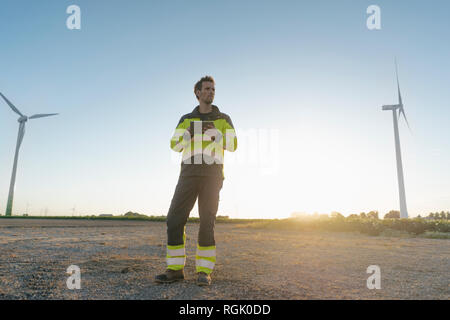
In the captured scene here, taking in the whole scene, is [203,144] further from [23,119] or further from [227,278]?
[23,119]

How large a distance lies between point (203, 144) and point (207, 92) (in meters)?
0.77

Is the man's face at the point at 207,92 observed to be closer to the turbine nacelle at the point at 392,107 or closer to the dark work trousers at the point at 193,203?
the dark work trousers at the point at 193,203

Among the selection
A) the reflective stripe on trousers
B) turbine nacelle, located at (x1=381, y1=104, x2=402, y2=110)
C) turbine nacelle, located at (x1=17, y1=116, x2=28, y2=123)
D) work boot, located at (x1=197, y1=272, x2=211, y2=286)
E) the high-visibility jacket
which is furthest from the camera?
turbine nacelle, located at (x1=17, y1=116, x2=28, y2=123)

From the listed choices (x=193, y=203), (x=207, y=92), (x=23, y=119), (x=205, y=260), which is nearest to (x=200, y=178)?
(x=193, y=203)

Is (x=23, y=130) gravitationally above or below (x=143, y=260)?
above

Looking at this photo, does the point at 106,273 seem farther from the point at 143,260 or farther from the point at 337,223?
the point at 337,223

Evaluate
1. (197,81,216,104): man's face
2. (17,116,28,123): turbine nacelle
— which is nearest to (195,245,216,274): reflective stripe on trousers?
(197,81,216,104): man's face

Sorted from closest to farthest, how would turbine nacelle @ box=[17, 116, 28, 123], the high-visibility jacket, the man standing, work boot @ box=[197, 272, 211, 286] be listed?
work boot @ box=[197, 272, 211, 286] < the man standing < the high-visibility jacket < turbine nacelle @ box=[17, 116, 28, 123]

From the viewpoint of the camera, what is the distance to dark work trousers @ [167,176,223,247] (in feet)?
12.4

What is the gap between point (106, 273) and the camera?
150 inches

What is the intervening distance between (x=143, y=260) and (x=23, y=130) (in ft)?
136

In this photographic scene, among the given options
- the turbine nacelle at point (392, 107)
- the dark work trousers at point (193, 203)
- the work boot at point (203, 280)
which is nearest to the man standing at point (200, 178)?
the dark work trousers at point (193, 203)

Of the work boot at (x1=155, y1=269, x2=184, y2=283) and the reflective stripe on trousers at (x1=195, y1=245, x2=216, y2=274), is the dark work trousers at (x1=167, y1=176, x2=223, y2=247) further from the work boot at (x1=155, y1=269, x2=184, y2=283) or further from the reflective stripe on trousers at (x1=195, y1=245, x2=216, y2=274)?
the work boot at (x1=155, y1=269, x2=184, y2=283)
